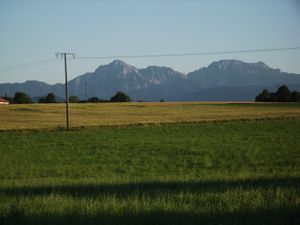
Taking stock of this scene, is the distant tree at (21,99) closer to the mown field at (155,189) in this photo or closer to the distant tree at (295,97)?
the distant tree at (295,97)

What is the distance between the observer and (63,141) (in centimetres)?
3900

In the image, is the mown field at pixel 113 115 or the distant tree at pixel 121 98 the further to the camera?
the distant tree at pixel 121 98

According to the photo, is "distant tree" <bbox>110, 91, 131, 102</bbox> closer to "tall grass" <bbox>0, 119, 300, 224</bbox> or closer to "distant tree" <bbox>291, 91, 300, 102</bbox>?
"distant tree" <bbox>291, 91, 300, 102</bbox>

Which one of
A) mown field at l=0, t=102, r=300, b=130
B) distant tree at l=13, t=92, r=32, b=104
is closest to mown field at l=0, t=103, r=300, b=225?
mown field at l=0, t=102, r=300, b=130

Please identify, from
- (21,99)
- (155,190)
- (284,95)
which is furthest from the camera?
(21,99)

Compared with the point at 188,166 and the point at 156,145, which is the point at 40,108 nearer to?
the point at 156,145

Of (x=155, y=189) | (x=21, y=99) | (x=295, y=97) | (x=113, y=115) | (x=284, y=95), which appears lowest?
(x=113, y=115)

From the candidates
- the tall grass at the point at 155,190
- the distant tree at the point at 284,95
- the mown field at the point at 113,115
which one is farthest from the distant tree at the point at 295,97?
the tall grass at the point at 155,190

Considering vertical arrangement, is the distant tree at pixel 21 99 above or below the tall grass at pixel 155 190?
above

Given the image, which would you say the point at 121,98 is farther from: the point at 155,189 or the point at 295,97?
the point at 155,189

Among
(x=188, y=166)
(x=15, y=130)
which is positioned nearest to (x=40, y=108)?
(x=15, y=130)

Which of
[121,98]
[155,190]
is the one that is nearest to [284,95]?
[121,98]

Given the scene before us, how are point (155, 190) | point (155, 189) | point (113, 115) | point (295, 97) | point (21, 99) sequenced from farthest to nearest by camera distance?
point (21, 99) < point (295, 97) < point (113, 115) < point (155, 189) < point (155, 190)

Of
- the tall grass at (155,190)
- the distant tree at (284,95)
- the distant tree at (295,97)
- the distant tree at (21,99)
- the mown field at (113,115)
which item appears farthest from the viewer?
the distant tree at (21,99)
